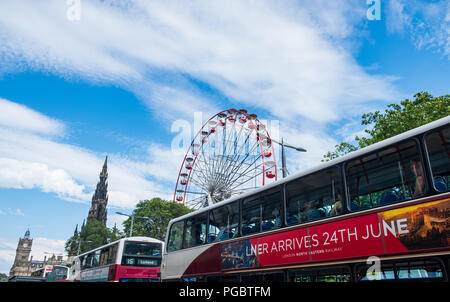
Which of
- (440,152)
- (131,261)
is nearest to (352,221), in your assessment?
(440,152)

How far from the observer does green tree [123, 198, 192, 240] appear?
49.0m

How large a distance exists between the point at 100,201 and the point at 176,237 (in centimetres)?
13032

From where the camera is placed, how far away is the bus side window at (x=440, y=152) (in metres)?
5.71

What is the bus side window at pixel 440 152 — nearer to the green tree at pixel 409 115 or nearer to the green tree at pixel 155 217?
the green tree at pixel 409 115

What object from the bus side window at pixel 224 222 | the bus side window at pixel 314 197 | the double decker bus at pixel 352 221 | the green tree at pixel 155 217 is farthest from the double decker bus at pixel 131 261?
the green tree at pixel 155 217

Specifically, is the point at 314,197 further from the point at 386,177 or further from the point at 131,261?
the point at 131,261

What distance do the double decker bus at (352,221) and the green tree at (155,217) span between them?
40.8 meters

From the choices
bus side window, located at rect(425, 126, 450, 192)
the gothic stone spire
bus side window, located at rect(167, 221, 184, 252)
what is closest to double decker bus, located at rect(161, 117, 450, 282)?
bus side window, located at rect(425, 126, 450, 192)

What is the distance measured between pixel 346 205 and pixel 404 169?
3.90 ft

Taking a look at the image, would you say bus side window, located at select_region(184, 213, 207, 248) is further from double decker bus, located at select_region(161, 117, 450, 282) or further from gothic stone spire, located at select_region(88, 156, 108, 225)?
gothic stone spire, located at select_region(88, 156, 108, 225)

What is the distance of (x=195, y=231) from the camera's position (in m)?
11.2

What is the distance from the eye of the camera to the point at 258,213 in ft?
29.1

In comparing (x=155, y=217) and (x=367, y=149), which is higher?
(x=155, y=217)
